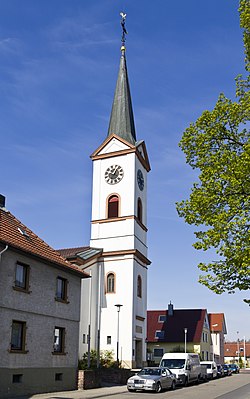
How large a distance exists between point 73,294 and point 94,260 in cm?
1395

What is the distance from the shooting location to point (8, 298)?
19.9 m

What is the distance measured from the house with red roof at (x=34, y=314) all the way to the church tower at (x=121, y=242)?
1204cm

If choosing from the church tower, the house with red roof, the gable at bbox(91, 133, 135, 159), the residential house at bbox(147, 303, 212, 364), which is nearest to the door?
the church tower

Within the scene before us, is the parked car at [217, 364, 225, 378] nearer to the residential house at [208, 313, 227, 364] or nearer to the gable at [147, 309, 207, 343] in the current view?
the gable at [147, 309, 207, 343]

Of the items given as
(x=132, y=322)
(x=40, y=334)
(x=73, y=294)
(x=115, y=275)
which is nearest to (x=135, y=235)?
(x=115, y=275)

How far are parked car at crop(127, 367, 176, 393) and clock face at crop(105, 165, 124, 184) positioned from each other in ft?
61.3

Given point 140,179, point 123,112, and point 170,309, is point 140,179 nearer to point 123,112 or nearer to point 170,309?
point 123,112

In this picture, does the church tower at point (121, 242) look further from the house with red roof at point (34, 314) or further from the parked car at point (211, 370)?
the house with red roof at point (34, 314)

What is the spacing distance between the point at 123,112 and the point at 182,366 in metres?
24.0

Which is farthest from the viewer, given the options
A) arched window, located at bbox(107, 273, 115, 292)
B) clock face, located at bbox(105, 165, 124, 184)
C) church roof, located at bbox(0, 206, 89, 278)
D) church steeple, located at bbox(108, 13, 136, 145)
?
church steeple, located at bbox(108, 13, 136, 145)

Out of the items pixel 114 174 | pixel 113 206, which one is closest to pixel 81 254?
pixel 113 206

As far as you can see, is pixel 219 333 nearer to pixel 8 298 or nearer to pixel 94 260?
pixel 94 260

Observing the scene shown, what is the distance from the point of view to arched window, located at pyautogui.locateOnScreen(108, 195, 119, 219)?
135 ft

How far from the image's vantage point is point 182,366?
3020 cm
